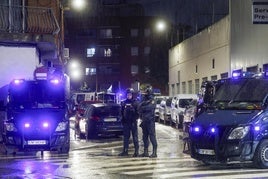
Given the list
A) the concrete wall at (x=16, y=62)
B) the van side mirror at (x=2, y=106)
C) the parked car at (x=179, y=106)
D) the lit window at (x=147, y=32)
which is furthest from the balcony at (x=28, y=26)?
the lit window at (x=147, y=32)

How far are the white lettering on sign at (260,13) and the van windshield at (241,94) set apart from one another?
13.3 ft

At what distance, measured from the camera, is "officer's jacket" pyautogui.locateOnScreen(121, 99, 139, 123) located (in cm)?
1556

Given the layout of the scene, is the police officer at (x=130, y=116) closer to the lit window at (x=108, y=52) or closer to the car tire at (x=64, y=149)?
the car tire at (x=64, y=149)

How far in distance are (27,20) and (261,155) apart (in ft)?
45.2

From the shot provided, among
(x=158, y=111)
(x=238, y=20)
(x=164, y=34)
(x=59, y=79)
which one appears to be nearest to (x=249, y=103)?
(x=59, y=79)

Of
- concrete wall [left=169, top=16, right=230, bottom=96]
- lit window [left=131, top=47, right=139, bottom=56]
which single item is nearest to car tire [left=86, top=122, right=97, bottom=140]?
concrete wall [left=169, top=16, right=230, bottom=96]

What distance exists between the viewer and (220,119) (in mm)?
12289

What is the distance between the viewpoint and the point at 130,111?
51.0ft

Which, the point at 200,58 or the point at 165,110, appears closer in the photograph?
the point at 165,110

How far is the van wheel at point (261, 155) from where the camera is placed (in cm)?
1209

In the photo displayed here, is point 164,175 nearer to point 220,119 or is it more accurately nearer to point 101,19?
point 220,119

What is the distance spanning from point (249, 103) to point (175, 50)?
40567 millimetres

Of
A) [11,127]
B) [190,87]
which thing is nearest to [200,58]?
[190,87]

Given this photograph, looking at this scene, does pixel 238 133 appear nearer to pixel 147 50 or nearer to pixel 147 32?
pixel 147 50
